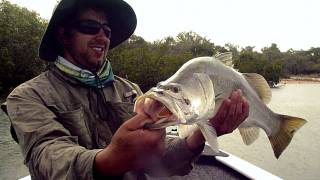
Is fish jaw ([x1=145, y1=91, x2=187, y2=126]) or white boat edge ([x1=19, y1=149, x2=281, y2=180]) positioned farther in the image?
white boat edge ([x1=19, y1=149, x2=281, y2=180])

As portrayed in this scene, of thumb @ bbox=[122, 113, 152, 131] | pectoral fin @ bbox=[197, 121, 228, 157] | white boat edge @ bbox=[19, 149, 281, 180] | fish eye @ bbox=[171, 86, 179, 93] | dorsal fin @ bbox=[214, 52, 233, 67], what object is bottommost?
white boat edge @ bbox=[19, 149, 281, 180]

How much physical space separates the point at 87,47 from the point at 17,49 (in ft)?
149

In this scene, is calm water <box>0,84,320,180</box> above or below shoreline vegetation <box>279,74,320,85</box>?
above

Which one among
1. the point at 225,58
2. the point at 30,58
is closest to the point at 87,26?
the point at 225,58

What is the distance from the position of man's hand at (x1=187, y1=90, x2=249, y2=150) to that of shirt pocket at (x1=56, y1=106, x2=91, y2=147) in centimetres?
88

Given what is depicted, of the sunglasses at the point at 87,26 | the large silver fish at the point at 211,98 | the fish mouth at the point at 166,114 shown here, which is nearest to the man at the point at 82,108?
the sunglasses at the point at 87,26

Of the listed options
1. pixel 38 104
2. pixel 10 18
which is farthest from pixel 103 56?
pixel 10 18

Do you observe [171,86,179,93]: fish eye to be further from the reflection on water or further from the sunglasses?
the reflection on water

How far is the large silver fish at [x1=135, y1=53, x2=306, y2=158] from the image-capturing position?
1.91 metres

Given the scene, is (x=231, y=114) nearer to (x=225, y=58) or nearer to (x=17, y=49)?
(x=225, y=58)

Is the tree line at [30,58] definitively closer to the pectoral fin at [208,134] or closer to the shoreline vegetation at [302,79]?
the pectoral fin at [208,134]

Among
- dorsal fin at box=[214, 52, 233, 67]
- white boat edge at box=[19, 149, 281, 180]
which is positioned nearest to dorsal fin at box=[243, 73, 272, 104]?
dorsal fin at box=[214, 52, 233, 67]

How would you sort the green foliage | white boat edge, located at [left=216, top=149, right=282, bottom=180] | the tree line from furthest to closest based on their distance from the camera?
1. the green foliage
2. the tree line
3. white boat edge, located at [left=216, top=149, right=282, bottom=180]

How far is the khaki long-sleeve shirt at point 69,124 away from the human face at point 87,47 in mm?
194
